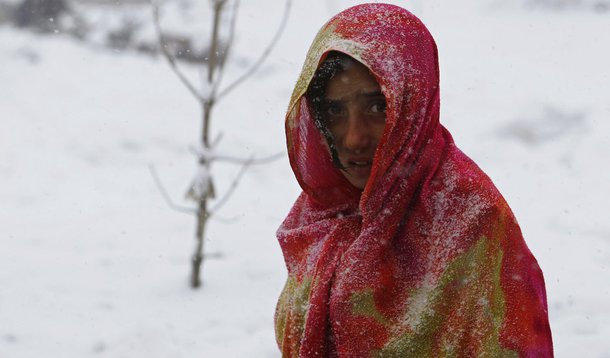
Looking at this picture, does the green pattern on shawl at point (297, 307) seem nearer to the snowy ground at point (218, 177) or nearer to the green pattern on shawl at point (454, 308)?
the green pattern on shawl at point (454, 308)

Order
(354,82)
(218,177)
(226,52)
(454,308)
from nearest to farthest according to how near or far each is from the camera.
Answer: (454,308), (354,82), (226,52), (218,177)

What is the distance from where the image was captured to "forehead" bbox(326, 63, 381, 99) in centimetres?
163

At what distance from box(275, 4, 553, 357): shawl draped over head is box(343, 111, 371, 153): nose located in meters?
0.11

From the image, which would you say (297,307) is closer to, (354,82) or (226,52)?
(354,82)

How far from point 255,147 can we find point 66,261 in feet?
8.91

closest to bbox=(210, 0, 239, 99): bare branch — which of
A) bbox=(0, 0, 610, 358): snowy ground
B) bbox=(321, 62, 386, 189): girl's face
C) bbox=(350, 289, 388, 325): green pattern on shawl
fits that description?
bbox=(0, 0, 610, 358): snowy ground

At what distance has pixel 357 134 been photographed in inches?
65.0

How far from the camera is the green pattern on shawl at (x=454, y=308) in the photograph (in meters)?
1.48

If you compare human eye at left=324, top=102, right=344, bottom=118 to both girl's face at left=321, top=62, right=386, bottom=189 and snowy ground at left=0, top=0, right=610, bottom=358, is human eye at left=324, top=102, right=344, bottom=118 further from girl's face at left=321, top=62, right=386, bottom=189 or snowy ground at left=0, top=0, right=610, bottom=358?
snowy ground at left=0, top=0, right=610, bottom=358

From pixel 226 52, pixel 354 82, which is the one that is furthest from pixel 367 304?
pixel 226 52

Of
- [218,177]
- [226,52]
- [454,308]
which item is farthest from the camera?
[218,177]

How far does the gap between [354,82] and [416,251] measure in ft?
1.38

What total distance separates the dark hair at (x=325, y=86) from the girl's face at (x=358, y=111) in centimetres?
1

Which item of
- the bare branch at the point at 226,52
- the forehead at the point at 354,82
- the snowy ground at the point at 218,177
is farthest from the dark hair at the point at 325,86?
the bare branch at the point at 226,52
